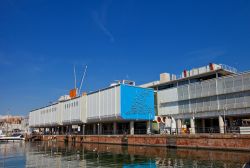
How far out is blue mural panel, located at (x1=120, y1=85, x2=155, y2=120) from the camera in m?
80.4

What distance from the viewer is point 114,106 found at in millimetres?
81875

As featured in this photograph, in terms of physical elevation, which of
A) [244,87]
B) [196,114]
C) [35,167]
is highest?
[244,87]

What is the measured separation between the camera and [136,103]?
8294 cm

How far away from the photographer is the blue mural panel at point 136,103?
3167 inches

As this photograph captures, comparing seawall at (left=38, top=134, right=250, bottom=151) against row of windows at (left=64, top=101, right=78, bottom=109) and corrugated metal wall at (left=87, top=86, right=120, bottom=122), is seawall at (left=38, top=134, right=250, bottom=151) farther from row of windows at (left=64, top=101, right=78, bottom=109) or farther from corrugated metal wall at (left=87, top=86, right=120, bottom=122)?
row of windows at (left=64, top=101, right=78, bottom=109)

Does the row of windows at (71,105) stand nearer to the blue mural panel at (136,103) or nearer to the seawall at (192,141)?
the seawall at (192,141)

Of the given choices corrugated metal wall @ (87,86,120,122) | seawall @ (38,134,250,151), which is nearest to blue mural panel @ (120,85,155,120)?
corrugated metal wall @ (87,86,120,122)

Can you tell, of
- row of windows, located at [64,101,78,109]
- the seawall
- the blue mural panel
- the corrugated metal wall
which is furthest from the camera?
row of windows, located at [64,101,78,109]

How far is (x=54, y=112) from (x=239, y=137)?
92.5m

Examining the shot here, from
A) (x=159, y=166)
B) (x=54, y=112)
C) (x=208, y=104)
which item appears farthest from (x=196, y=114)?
(x=54, y=112)

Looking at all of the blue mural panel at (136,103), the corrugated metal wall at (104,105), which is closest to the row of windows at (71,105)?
the corrugated metal wall at (104,105)

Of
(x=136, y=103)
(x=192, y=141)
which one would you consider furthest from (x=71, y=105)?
(x=192, y=141)

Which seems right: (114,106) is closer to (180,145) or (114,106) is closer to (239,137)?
(180,145)

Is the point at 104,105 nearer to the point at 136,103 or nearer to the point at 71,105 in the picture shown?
the point at 136,103
